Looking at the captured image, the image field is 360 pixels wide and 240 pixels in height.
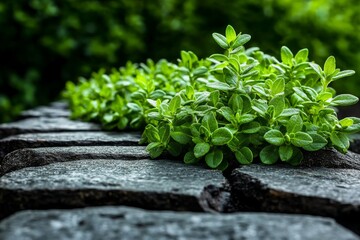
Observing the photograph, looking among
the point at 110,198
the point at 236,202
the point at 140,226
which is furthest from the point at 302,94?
the point at 140,226

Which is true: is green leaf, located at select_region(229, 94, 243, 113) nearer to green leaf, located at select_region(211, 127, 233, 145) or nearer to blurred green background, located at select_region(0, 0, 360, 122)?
green leaf, located at select_region(211, 127, 233, 145)

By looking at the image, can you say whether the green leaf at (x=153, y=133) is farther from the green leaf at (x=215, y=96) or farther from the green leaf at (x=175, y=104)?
the green leaf at (x=215, y=96)

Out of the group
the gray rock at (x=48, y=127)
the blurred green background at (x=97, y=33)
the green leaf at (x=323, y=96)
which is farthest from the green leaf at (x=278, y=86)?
the blurred green background at (x=97, y=33)

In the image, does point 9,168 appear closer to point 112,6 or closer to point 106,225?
point 106,225

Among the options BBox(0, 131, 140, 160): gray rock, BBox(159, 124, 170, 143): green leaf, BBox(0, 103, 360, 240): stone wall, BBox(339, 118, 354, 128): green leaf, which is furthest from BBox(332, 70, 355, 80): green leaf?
BBox(0, 131, 140, 160): gray rock

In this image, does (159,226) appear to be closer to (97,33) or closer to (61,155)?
(61,155)

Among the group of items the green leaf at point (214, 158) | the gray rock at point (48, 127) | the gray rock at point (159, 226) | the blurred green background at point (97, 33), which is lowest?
the gray rock at point (159, 226)

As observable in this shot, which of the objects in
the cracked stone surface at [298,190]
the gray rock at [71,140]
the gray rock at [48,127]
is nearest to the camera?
the cracked stone surface at [298,190]
